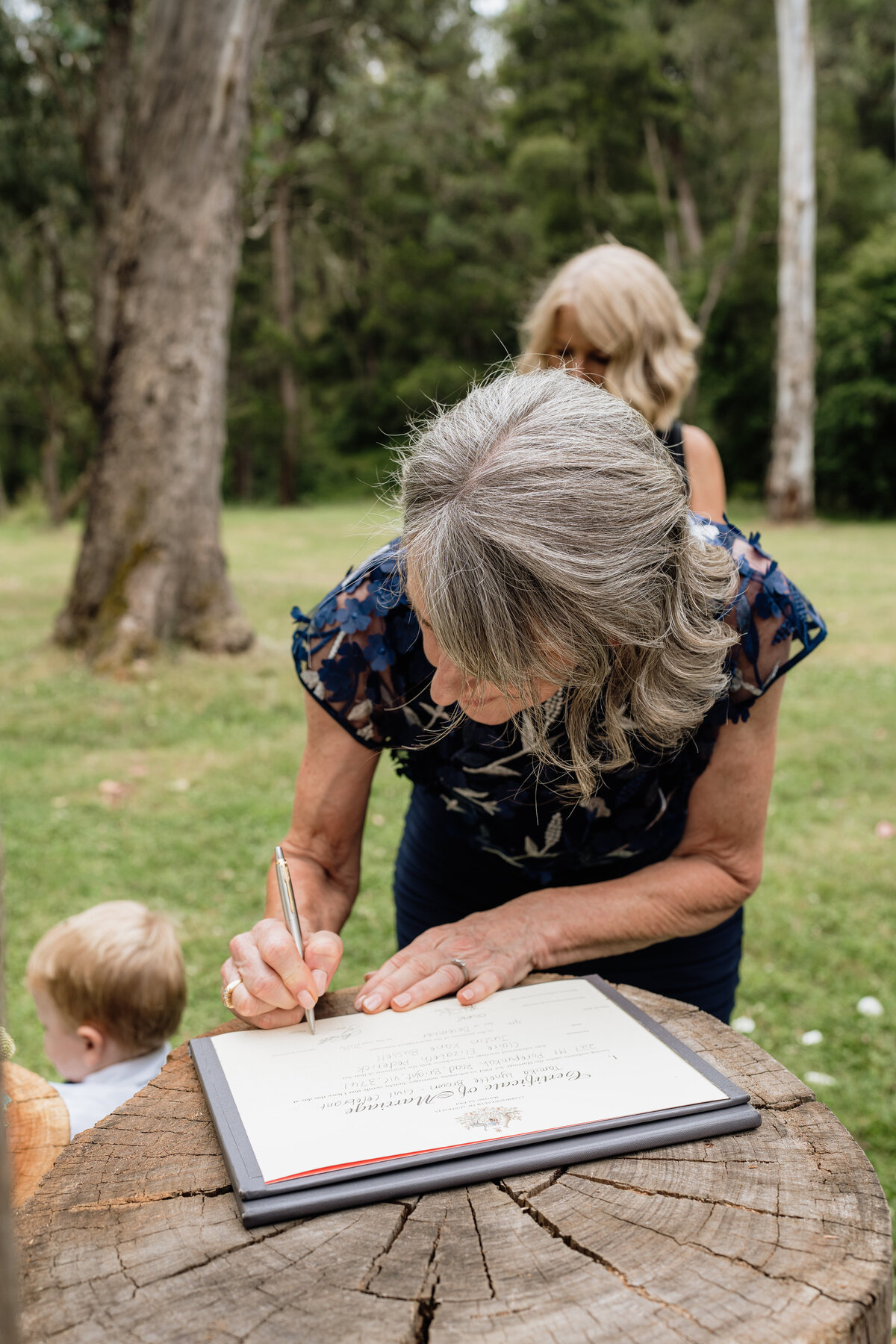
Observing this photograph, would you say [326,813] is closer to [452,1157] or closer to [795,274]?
[452,1157]

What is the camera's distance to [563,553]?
4.24ft

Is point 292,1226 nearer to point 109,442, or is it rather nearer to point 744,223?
point 109,442

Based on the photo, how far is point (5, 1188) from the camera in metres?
0.59

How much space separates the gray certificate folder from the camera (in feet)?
3.56

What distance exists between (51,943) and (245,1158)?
1403mm

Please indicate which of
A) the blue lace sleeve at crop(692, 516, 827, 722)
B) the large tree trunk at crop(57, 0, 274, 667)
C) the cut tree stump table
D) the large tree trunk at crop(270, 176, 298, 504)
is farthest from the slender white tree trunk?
the large tree trunk at crop(270, 176, 298, 504)

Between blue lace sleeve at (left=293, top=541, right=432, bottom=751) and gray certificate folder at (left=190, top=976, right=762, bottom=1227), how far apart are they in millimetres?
697

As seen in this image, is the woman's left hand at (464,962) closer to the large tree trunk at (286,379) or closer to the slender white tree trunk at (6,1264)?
the slender white tree trunk at (6,1264)

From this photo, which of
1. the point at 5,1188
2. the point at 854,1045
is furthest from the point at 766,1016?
the point at 5,1188

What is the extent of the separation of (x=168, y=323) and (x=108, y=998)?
16.6ft

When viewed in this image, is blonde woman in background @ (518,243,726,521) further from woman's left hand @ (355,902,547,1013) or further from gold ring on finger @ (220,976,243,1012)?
gold ring on finger @ (220,976,243,1012)

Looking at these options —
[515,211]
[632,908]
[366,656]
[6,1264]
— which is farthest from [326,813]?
[515,211]

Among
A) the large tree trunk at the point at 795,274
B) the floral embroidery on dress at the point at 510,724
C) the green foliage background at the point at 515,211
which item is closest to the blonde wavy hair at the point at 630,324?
the floral embroidery on dress at the point at 510,724

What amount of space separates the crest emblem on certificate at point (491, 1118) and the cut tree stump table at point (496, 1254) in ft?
0.20
